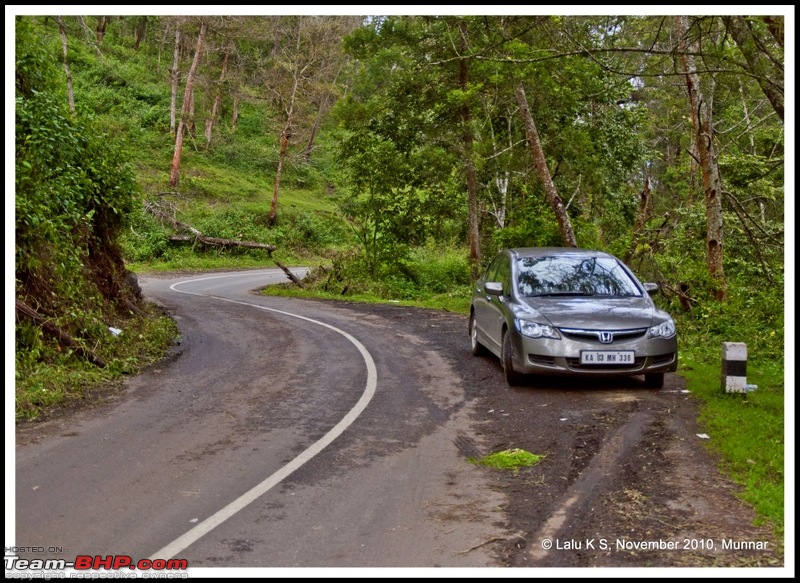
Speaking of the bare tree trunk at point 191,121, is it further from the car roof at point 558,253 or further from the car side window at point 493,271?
the car roof at point 558,253

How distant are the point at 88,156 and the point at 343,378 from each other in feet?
23.2

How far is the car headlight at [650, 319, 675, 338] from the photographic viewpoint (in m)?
9.03

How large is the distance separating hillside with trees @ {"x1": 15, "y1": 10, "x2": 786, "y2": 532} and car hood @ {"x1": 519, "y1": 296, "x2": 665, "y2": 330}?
5.87 feet

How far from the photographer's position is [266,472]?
623 cm

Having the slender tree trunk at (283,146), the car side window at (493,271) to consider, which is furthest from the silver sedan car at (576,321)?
the slender tree trunk at (283,146)

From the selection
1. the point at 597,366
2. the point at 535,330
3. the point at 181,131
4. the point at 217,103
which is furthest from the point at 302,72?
the point at 597,366

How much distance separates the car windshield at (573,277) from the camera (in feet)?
33.0

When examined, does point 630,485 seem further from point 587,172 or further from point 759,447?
point 587,172

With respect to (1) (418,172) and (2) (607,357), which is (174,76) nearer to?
(1) (418,172)

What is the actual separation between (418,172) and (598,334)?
50.2 feet

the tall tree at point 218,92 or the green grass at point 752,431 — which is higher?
the tall tree at point 218,92

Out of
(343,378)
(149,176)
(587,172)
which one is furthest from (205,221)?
(343,378)

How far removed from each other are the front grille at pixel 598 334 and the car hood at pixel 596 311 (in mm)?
48

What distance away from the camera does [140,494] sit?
18.4 ft
